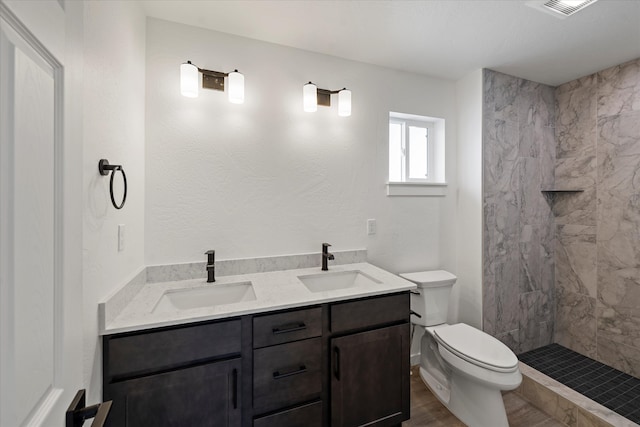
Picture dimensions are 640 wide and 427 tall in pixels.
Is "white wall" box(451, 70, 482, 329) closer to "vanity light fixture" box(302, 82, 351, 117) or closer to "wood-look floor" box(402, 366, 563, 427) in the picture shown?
"wood-look floor" box(402, 366, 563, 427)

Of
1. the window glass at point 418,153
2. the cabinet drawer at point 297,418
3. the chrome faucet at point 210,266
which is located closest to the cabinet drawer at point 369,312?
the cabinet drawer at point 297,418

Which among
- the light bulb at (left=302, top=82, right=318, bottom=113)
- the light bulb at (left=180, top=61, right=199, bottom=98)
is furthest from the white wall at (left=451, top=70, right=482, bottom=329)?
the light bulb at (left=180, top=61, right=199, bottom=98)

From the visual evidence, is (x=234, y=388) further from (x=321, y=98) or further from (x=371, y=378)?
(x=321, y=98)

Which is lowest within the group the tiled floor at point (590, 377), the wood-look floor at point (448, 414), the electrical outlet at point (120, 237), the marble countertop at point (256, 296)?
the wood-look floor at point (448, 414)

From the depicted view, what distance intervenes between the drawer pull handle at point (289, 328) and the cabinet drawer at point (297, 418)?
1.26 ft

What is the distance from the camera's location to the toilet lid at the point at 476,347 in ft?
5.12

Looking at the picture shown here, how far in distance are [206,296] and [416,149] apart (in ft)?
6.77

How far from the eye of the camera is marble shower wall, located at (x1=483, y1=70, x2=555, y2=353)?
7.23ft

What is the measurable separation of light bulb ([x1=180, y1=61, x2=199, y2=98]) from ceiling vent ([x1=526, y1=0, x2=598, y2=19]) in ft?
6.31

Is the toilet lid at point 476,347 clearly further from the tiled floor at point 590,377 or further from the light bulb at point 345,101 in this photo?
the light bulb at point 345,101

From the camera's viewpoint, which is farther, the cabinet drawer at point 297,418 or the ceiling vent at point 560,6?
the ceiling vent at point 560,6

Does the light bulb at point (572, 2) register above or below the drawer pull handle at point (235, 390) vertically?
above

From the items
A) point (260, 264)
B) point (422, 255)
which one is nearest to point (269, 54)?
point (260, 264)

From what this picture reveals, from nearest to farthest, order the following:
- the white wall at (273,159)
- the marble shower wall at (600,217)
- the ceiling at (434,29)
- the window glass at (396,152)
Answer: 1. the ceiling at (434,29)
2. the white wall at (273,159)
3. the marble shower wall at (600,217)
4. the window glass at (396,152)
